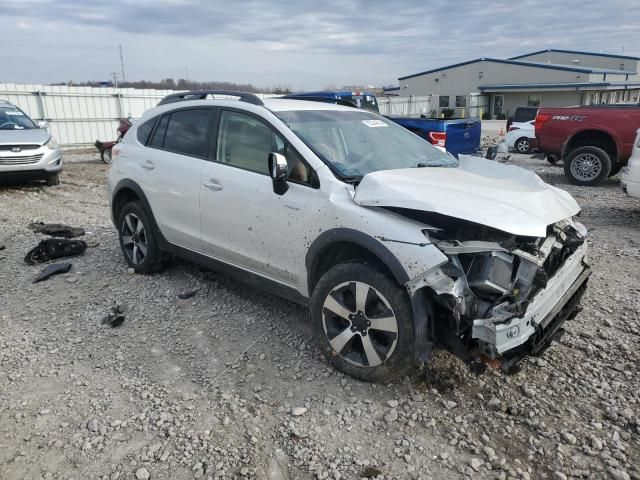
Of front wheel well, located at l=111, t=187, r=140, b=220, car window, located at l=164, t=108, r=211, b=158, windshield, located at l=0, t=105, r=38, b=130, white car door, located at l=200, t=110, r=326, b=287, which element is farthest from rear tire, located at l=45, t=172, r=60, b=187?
white car door, located at l=200, t=110, r=326, b=287

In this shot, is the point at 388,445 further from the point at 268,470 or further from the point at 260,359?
the point at 260,359

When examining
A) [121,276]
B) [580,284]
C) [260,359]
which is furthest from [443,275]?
[121,276]

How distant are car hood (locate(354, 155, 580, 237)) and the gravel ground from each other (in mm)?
1123

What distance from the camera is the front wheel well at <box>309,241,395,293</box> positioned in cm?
335

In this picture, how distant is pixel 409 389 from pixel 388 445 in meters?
0.55

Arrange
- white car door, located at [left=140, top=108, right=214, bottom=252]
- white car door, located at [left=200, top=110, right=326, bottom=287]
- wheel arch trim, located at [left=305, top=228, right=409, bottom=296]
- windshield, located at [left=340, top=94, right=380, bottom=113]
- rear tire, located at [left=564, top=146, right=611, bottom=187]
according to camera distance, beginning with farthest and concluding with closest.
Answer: windshield, located at [left=340, top=94, right=380, bottom=113] → rear tire, located at [left=564, top=146, right=611, bottom=187] → white car door, located at [left=140, top=108, right=214, bottom=252] → white car door, located at [left=200, top=110, right=326, bottom=287] → wheel arch trim, located at [left=305, top=228, right=409, bottom=296]

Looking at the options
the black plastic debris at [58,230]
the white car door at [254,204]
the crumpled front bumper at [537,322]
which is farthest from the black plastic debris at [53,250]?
the crumpled front bumper at [537,322]

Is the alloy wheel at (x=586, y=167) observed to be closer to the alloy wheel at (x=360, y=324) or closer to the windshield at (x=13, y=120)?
the alloy wheel at (x=360, y=324)

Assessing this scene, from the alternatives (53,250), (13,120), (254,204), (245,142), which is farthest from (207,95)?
(13,120)

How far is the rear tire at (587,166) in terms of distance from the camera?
1036 cm

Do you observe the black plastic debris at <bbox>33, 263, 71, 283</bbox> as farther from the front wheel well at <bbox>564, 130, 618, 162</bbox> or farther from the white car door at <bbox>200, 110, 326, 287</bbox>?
the front wheel well at <bbox>564, 130, 618, 162</bbox>

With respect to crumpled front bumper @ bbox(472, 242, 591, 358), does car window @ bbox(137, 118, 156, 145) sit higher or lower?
higher

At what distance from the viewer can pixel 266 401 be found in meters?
3.33

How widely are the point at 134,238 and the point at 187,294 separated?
1.01 meters
